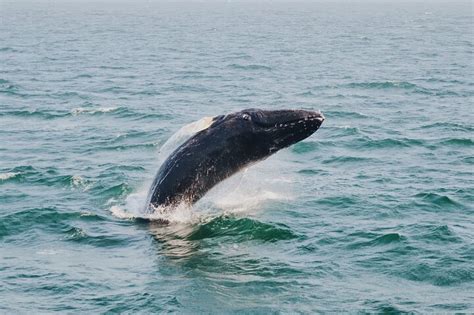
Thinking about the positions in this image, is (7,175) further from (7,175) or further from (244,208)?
(244,208)

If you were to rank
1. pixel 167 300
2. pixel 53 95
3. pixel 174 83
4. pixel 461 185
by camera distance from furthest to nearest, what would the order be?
1. pixel 174 83
2. pixel 53 95
3. pixel 461 185
4. pixel 167 300

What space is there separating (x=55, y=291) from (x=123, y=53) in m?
79.0

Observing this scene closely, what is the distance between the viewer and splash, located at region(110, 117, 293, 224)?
2616 cm

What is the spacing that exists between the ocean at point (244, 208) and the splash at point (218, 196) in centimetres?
10

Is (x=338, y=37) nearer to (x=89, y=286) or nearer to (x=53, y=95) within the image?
(x=53, y=95)

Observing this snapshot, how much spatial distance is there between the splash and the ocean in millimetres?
98

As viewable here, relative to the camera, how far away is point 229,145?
25000 mm

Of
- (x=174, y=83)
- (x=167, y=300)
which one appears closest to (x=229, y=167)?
(x=167, y=300)

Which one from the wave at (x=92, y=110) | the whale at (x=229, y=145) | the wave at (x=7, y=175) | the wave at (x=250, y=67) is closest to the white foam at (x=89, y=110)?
the wave at (x=92, y=110)

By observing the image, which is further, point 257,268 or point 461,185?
point 461,185

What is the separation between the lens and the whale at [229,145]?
24.9m

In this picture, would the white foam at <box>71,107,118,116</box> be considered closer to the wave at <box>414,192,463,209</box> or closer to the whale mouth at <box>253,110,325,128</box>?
the wave at <box>414,192,463,209</box>

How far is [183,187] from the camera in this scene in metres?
25.7

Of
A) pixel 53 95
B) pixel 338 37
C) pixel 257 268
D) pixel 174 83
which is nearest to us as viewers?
pixel 257 268
